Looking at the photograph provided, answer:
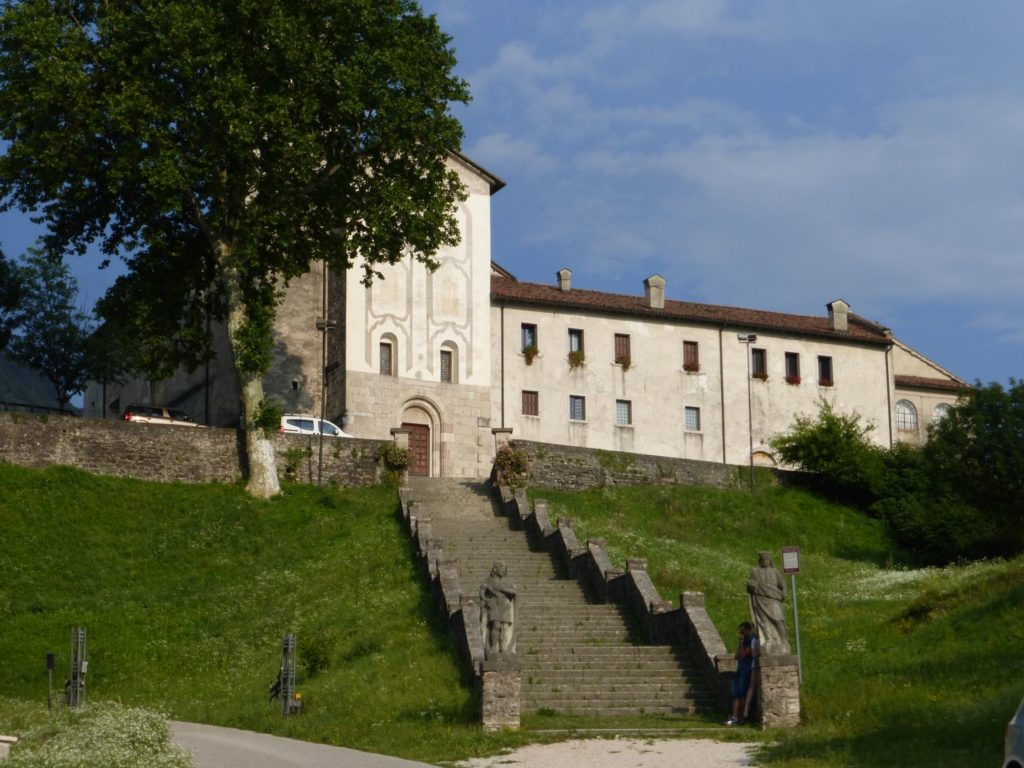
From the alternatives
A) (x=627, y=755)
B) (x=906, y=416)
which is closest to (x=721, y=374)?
(x=906, y=416)

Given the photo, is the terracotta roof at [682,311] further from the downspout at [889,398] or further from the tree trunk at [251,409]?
the tree trunk at [251,409]

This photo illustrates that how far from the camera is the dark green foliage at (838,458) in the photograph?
171ft

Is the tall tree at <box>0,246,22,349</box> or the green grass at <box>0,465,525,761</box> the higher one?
the tall tree at <box>0,246,22,349</box>

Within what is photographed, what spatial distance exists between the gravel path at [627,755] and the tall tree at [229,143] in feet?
71.9

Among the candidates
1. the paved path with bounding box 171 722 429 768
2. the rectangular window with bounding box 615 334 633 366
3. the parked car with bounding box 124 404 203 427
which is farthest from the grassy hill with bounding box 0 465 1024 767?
the rectangular window with bounding box 615 334 633 366

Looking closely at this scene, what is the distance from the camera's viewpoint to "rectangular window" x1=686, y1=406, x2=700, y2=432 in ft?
199

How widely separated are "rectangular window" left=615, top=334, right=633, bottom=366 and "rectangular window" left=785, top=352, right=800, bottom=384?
23.1ft

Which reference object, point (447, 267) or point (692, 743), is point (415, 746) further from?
point (447, 267)

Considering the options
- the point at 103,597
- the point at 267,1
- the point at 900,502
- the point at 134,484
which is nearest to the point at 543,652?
the point at 103,597

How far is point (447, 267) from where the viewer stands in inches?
2125

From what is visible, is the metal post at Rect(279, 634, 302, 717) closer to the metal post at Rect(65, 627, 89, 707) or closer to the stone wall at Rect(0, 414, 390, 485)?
the metal post at Rect(65, 627, 89, 707)

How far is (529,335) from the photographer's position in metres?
58.8

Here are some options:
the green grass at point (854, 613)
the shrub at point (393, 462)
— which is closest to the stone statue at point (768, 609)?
the green grass at point (854, 613)

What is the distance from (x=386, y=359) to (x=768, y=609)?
30.0 metres
